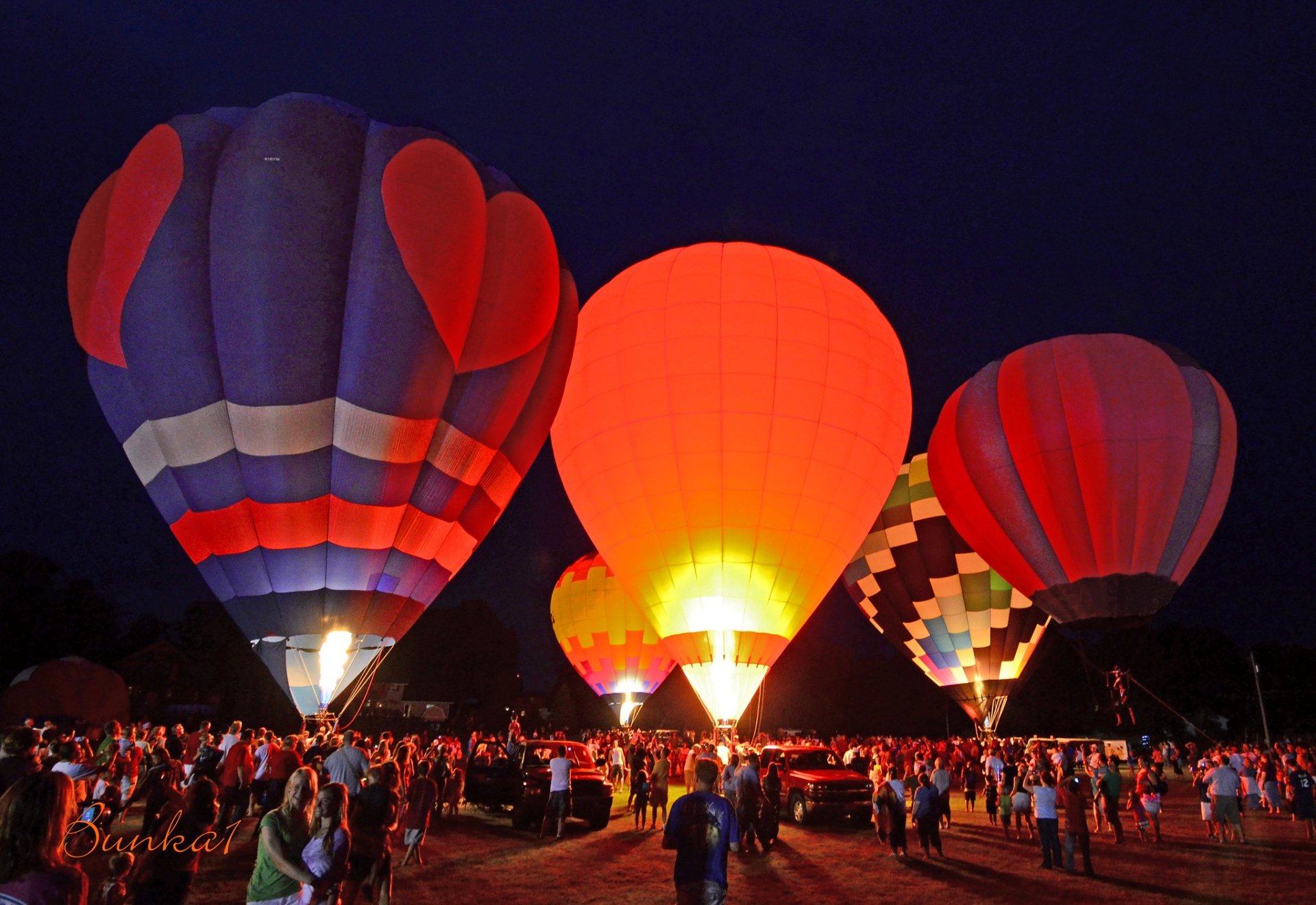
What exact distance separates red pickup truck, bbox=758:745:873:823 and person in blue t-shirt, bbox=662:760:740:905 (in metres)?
7.54

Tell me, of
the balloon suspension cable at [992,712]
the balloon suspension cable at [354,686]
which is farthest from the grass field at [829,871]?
the balloon suspension cable at [992,712]

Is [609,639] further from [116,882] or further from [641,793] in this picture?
[116,882]

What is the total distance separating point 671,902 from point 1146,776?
718 cm

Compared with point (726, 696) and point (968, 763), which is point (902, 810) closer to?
point (726, 696)

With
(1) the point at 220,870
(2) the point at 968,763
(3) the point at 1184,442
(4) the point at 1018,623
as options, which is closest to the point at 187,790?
(1) the point at 220,870

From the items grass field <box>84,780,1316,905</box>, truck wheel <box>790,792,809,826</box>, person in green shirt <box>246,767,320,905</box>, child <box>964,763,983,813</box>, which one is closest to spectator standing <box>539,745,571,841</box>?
grass field <box>84,780,1316,905</box>

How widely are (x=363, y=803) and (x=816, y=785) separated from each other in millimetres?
8031

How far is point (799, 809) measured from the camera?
1233 cm

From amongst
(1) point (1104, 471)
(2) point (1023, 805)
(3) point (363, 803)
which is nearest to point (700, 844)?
(3) point (363, 803)

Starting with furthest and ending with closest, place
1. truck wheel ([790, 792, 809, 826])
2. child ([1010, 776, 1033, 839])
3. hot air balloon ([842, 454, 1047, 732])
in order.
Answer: hot air balloon ([842, 454, 1047, 732]) < truck wheel ([790, 792, 809, 826]) < child ([1010, 776, 1033, 839])

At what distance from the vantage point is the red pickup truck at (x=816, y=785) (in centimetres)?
1186

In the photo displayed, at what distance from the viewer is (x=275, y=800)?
7.97m

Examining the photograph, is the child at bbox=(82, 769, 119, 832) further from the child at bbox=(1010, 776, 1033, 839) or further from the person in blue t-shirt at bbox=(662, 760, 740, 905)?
the child at bbox=(1010, 776, 1033, 839)

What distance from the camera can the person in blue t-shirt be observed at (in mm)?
4156
